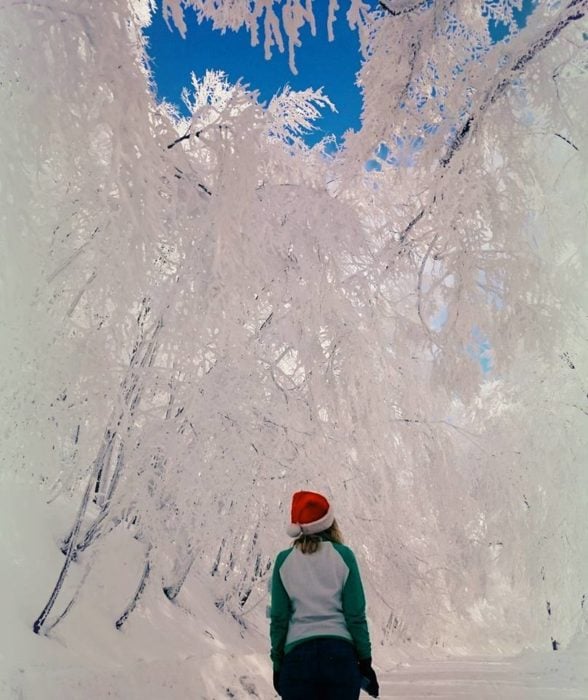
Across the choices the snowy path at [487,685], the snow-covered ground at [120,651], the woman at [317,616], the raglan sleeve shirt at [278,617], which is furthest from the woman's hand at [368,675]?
the snowy path at [487,685]

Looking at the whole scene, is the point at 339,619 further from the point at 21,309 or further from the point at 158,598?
the point at 158,598

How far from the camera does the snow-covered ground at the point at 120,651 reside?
4.73 m

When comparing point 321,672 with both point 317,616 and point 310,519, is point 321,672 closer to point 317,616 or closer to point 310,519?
point 317,616

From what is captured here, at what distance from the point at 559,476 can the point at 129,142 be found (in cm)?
1049

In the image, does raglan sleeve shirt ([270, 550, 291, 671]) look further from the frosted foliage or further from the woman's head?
the frosted foliage

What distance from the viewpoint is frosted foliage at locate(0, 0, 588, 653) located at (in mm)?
3594

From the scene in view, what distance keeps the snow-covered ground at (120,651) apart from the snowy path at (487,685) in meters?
0.01

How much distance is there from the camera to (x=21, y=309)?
461 centimetres

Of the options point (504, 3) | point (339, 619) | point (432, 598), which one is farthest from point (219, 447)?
point (432, 598)

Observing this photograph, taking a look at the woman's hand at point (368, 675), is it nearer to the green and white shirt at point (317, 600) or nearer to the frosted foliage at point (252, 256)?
the green and white shirt at point (317, 600)

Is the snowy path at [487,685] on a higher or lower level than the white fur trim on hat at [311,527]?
lower

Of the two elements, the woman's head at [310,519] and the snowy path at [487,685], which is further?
the snowy path at [487,685]

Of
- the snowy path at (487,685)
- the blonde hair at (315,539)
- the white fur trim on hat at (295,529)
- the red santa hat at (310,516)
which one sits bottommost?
the snowy path at (487,685)

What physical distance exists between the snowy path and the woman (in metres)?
4.28
